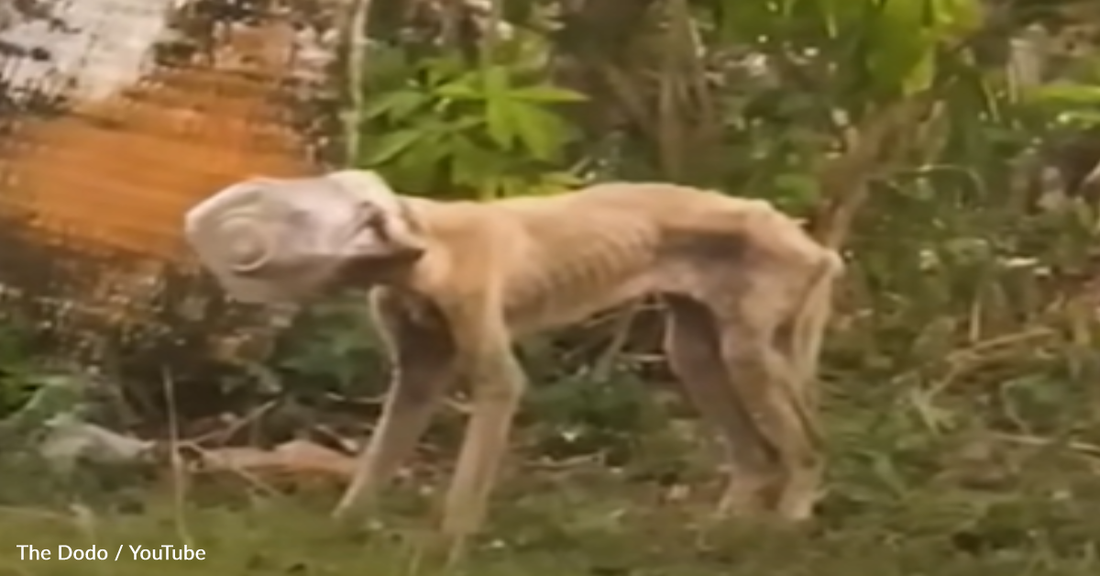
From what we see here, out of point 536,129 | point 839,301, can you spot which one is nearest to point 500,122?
point 536,129

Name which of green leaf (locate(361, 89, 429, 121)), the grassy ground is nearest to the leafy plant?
green leaf (locate(361, 89, 429, 121))

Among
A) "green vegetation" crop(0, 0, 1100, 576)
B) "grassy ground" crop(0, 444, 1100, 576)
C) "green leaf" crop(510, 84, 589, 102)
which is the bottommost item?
"grassy ground" crop(0, 444, 1100, 576)

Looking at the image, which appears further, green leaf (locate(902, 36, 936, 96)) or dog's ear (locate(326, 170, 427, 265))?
green leaf (locate(902, 36, 936, 96))

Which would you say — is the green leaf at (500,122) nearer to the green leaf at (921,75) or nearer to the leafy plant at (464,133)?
the leafy plant at (464,133)

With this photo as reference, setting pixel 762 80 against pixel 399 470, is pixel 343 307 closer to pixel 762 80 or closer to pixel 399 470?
pixel 399 470

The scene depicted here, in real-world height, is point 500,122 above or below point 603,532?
above

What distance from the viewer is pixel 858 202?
0.87 m

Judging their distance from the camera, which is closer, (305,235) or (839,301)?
(305,235)

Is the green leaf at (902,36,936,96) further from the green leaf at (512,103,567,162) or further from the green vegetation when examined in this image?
the green leaf at (512,103,567,162)

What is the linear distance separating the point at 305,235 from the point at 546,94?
127 mm

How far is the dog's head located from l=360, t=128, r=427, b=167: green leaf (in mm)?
53

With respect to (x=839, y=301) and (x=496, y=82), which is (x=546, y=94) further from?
(x=839, y=301)

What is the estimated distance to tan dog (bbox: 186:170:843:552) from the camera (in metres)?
0.75

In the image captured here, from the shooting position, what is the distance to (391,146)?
817 mm
